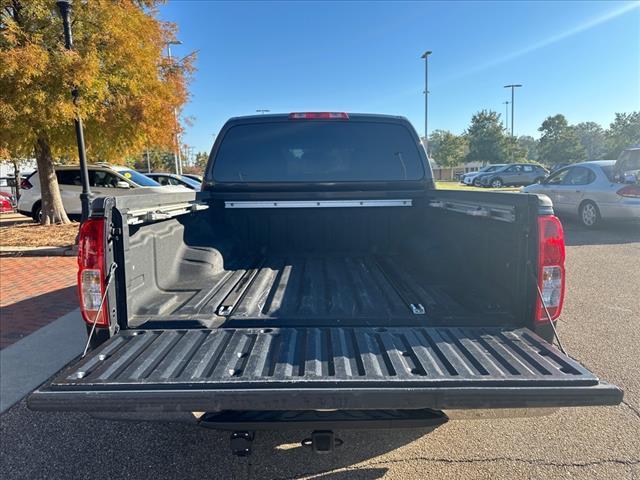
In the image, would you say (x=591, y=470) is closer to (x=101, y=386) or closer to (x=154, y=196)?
(x=101, y=386)

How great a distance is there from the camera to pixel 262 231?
3914mm

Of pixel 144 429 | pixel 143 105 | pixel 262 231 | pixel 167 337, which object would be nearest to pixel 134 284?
pixel 167 337

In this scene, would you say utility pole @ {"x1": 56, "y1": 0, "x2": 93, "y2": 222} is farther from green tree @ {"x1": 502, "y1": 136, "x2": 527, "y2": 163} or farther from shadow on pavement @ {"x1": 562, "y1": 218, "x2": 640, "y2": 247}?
green tree @ {"x1": 502, "y1": 136, "x2": 527, "y2": 163}

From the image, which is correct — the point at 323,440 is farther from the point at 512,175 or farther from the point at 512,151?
the point at 512,151

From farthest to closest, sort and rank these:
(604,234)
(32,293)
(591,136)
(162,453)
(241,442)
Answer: (591,136) → (604,234) → (32,293) → (162,453) → (241,442)

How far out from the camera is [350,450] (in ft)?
8.93

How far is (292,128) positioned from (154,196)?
5.32ft

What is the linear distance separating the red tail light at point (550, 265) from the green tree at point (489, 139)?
53099mm

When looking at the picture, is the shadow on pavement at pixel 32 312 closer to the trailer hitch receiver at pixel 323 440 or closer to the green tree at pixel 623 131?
the trailer hitch receiver at pixel 323 440

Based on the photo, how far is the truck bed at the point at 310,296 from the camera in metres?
2.38

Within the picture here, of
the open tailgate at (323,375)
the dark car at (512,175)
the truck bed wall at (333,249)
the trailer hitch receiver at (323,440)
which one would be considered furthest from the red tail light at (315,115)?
the dark car at (512,175)

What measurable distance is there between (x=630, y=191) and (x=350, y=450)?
9.65 m

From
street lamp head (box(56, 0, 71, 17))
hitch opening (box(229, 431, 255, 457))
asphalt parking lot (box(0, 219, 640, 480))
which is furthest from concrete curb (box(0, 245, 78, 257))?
hitch opening (box(229, 431, 255, 457))

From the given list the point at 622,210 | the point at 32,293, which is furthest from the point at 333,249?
the point at 622,210
